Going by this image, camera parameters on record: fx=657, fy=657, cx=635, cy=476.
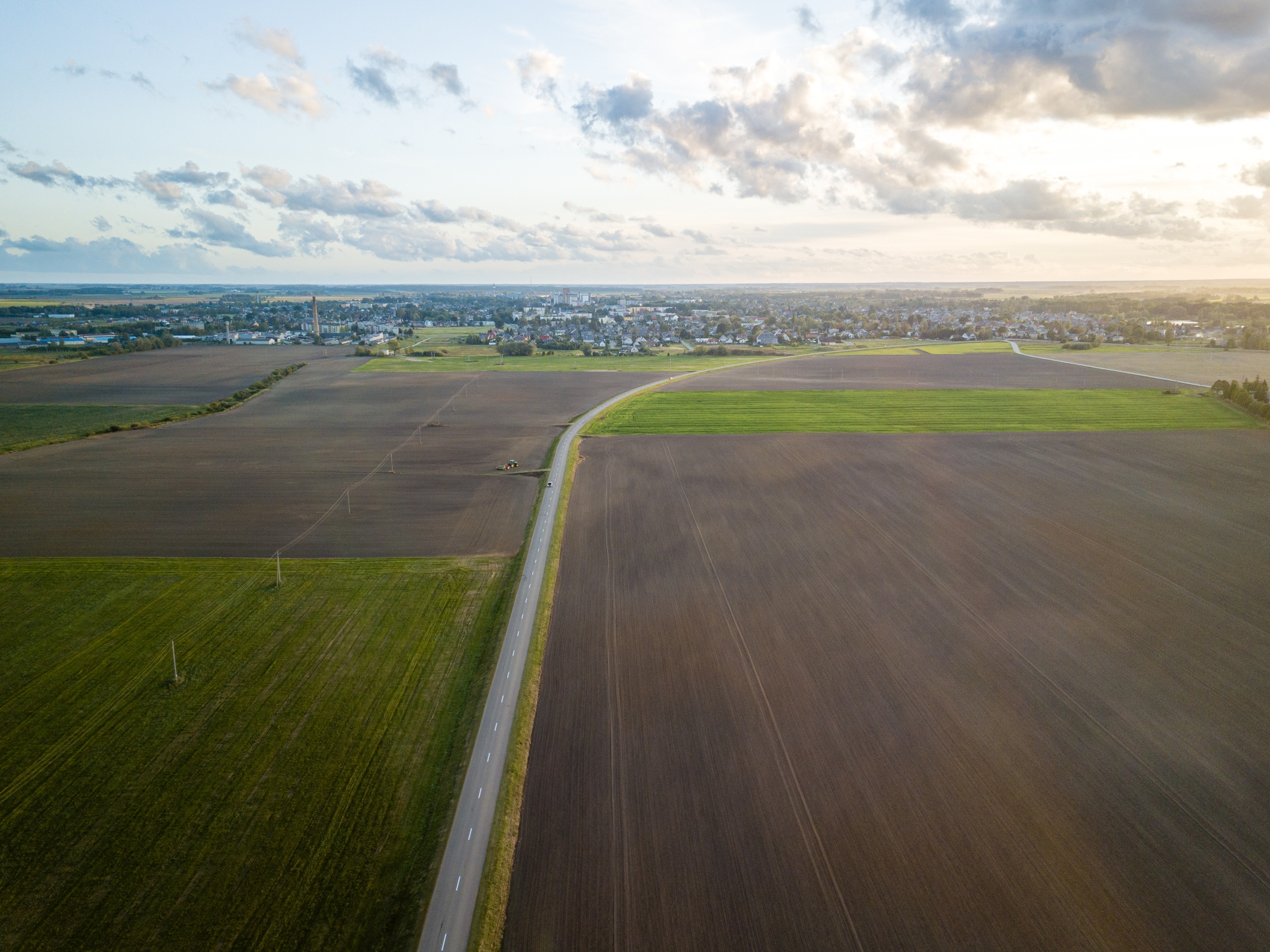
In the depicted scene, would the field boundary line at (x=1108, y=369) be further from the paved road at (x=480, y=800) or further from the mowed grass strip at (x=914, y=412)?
the paved road at (x=480, y=800)

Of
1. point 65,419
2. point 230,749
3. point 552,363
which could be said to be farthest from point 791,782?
point 552,363

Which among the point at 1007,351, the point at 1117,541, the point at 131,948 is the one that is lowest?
the point at 131,948

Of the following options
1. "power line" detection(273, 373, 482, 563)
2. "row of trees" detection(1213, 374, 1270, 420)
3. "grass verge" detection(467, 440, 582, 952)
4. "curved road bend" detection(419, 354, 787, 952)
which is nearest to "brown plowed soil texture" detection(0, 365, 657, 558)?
"power line" detection(273, 373, 482, 563)

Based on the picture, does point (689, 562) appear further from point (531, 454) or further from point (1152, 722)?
point (531, 454)

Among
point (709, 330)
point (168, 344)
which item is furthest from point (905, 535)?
point (168, 344)

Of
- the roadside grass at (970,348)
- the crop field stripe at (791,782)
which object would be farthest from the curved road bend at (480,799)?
the roadside grass at (970,348)

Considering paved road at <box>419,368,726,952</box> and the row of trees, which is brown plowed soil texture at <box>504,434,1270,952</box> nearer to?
paved road at <box>419,368,726,952</box>
